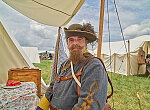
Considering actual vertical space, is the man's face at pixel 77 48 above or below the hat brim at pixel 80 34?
below

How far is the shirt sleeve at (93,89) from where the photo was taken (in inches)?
26.1

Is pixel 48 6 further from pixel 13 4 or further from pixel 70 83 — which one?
pixel 70 83

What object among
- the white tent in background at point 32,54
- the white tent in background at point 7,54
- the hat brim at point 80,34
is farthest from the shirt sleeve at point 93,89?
the white tent in background at point 32,54

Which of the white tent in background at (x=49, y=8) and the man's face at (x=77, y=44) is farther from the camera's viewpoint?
the white tent in background at (x=49, y=8)

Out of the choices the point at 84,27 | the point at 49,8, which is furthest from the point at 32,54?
the point at 84,27

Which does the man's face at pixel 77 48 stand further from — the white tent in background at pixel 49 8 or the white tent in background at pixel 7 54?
the white tent in background at pixel 7 54

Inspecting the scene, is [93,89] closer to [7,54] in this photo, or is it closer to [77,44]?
[77,44]

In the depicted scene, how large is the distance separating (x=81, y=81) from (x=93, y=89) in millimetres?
110

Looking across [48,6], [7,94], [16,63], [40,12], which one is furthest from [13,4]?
[7,94]

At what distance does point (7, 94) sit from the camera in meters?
1.37

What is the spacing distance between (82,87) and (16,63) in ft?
9.70

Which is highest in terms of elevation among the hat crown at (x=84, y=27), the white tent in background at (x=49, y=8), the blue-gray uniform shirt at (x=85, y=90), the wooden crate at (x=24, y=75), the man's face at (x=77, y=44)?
the white tent in background at (x=49, y=8)

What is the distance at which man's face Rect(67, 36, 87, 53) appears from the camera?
3.01ft

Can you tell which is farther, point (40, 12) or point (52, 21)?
point (52, 21)
